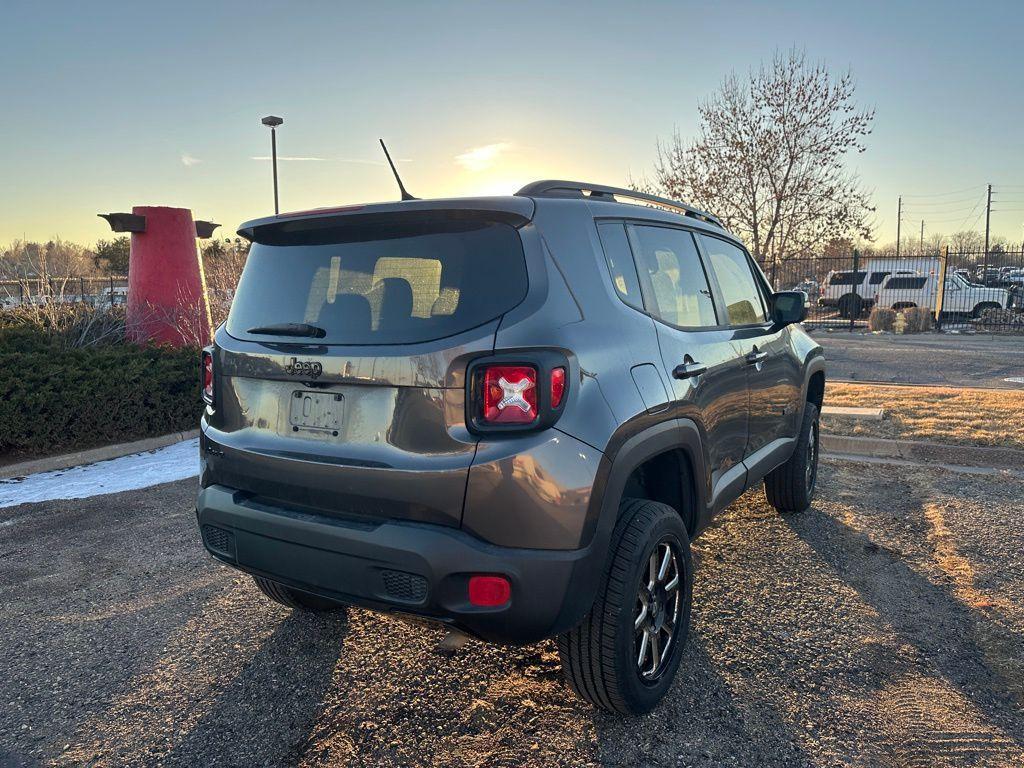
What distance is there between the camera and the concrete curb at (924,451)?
620 centimetres

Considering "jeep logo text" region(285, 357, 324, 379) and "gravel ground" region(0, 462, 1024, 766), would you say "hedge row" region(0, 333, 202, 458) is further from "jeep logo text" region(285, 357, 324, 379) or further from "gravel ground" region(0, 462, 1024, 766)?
"jeep logo text" region(285, 357, 324, 379)

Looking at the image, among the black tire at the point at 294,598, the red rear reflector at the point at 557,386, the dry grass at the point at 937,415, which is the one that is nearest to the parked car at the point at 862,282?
the dry grass at the point at 937,415

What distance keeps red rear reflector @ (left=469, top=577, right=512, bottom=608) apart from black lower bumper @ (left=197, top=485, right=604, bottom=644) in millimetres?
16

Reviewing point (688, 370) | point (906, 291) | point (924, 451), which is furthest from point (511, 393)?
point (906, 291)

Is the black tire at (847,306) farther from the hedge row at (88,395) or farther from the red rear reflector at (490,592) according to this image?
the red rear reflector at (490,592)

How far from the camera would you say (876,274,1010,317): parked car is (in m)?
22.3

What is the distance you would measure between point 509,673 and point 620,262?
1.71 metres

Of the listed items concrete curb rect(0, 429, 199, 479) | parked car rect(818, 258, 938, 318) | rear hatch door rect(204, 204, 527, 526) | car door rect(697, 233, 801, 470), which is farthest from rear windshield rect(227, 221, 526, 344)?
parked car rect(818, 258, 938, 318)

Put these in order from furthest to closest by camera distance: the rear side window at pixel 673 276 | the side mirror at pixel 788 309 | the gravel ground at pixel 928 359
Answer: the gravel ground at pixel 928 359, the side mirror at pixel 788 309, the rear side window at pixel 673 276

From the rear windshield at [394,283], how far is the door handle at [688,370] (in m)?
0.86

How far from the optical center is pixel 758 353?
12.5 ft

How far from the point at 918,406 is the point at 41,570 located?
27.6 ft

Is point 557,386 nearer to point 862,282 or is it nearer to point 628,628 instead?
point 628,628

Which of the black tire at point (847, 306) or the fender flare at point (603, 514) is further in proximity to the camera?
the black tire at point (847, 306)
